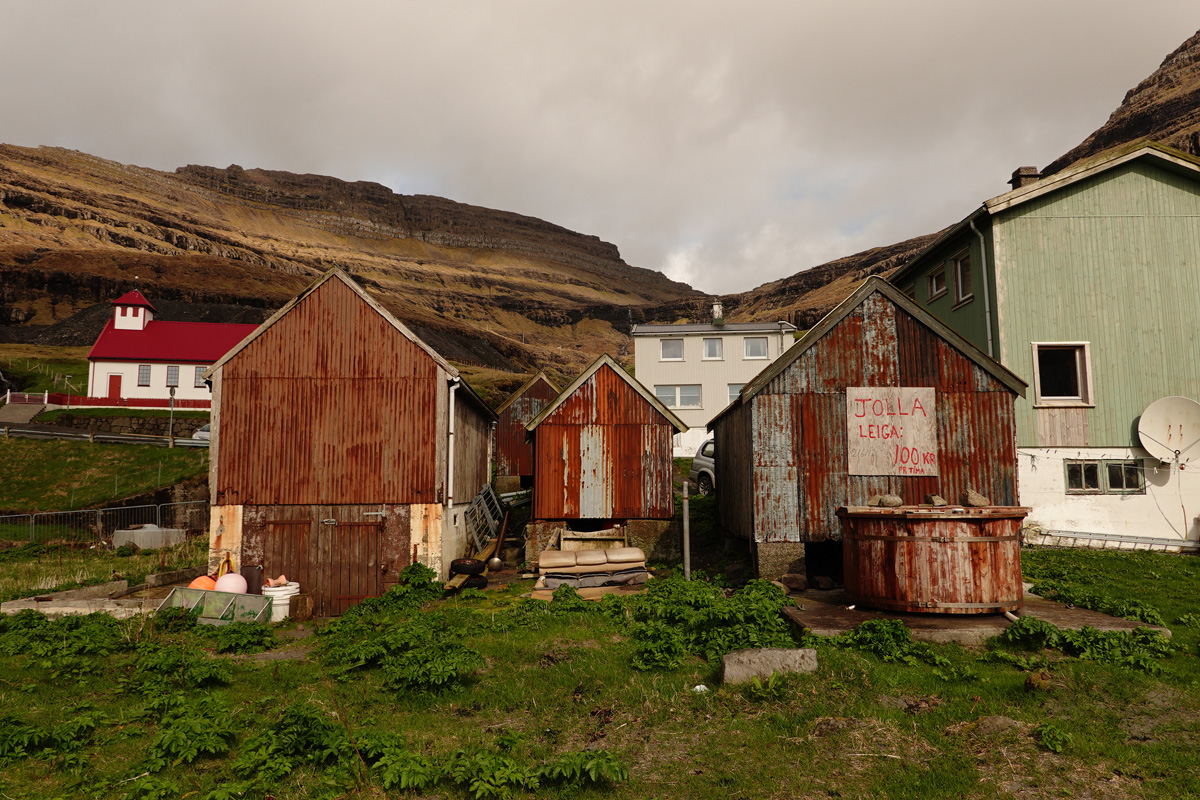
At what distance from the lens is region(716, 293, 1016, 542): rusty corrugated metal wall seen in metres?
15.9

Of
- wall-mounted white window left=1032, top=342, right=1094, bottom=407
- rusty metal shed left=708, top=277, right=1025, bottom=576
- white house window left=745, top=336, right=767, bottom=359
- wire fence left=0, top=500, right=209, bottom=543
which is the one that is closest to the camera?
rusty metal shed left=708, top=277, right=1025, bottom=576

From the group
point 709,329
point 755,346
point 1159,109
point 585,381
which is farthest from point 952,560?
point 1159,109

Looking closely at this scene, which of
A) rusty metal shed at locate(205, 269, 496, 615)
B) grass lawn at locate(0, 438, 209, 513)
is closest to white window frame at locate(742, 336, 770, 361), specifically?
rusty metal shed at locate(205, 269, 496, 615)

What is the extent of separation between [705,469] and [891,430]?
15.0m

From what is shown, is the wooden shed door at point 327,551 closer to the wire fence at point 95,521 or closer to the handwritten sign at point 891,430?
the handwritten sign at point 891,430

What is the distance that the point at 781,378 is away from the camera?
16344 millimetres

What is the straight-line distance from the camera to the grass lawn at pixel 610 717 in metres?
6.77

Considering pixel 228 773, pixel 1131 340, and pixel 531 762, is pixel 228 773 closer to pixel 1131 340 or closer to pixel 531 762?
pixel 531 762

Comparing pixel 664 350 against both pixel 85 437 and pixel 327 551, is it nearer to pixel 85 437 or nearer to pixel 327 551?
pixel 327 551

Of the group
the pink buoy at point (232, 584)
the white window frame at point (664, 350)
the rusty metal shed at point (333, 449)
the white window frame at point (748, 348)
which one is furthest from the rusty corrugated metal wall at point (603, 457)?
the white window frame at point (748, 348)

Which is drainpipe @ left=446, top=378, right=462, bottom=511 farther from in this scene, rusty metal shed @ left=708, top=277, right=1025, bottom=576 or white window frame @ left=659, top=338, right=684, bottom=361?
white window frame @ left=659, top=338, right=684, bottom=361

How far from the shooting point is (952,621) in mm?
10984

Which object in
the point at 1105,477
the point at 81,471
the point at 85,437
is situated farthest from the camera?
the point at 85,437

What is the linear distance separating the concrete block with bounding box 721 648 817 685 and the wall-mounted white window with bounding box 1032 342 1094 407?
50.8 feet
